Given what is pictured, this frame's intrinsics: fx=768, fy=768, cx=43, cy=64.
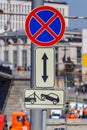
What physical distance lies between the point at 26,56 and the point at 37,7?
8152cm

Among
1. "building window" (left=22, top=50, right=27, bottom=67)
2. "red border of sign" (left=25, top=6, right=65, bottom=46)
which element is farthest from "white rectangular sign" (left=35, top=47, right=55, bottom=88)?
"building window" (left=22, top=50, right=27, bottom=67)

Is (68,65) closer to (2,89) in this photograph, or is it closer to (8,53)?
(8,53)

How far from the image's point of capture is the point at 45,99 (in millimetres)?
8961

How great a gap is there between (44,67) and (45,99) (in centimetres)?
37

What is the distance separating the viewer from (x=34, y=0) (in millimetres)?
9602

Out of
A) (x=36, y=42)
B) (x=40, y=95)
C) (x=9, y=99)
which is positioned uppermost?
(x=36, y=42)

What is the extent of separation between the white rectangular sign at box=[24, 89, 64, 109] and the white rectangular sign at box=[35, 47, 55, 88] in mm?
95

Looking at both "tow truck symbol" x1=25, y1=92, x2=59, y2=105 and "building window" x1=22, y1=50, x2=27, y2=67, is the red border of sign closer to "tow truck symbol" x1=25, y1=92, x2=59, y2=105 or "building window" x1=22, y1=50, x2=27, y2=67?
"tow truck symbol" x1=25, y1=92, x2=59, y2=105

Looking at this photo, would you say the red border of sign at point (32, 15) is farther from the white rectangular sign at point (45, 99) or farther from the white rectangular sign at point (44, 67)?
the white rectangular sign at point (45, 99)

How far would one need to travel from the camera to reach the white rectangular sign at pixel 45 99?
8953mm

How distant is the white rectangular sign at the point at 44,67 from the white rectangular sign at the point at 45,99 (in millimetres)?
95

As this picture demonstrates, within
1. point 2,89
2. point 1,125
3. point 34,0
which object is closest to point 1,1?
point 2,89

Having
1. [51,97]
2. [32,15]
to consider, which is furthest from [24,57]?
[51,97]

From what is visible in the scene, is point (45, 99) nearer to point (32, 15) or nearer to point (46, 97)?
point (46, 97)
